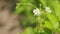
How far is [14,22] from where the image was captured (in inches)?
99.9

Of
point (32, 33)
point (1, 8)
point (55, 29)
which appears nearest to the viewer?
point (55, 29)

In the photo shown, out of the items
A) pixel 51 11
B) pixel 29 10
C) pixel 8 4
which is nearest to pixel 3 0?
pixel 8 4

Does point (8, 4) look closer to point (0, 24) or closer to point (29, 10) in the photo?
point (0, 24)

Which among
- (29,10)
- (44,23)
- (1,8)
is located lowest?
(1,8)

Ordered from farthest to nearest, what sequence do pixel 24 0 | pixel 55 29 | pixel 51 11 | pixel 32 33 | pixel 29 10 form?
pixel 29 10
pixel 24 0
pixel 32 33
pixel 51 11
pixel 55 29

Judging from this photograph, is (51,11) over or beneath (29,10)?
over

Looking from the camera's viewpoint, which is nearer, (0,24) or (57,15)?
(57,15)

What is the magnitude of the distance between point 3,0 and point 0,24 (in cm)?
46

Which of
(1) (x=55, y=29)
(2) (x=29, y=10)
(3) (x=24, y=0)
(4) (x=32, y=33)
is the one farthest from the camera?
(2) (x=29, y=10)

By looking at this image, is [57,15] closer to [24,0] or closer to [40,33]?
[40,33]

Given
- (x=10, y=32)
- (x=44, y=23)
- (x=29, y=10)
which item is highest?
(x=44, y=23)

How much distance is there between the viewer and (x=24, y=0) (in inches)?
67.0

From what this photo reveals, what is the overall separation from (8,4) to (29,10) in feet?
3.06

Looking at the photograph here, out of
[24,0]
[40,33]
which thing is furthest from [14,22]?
[40,33]
